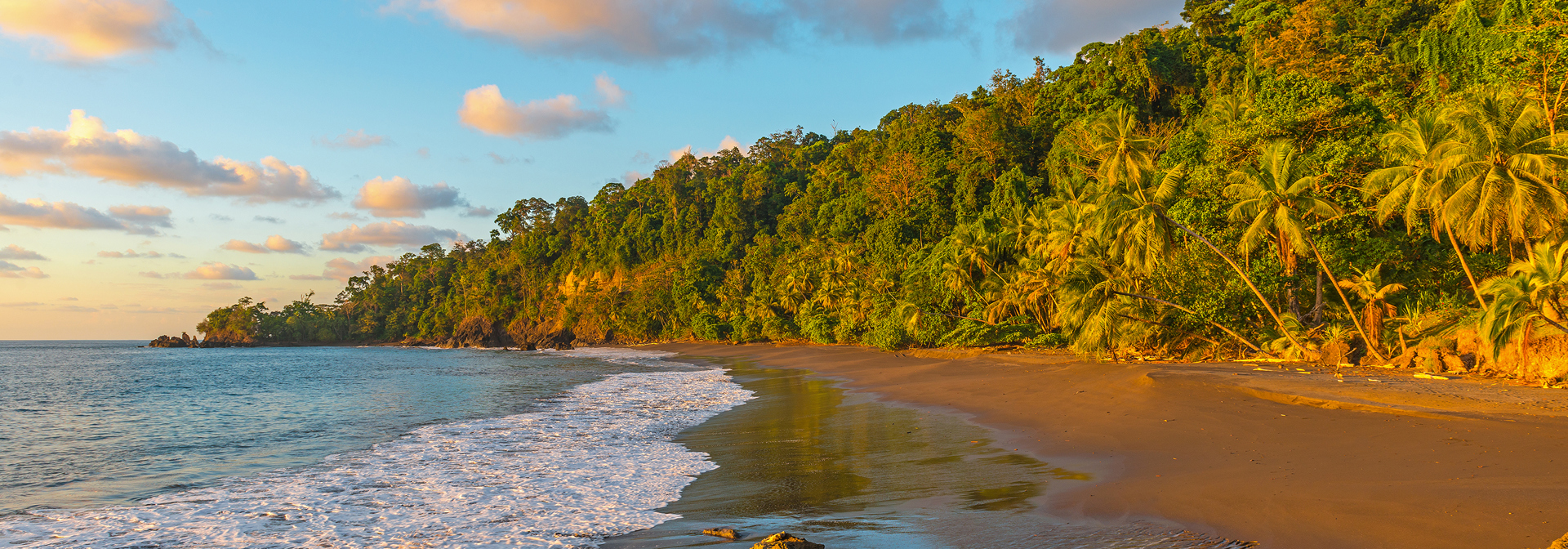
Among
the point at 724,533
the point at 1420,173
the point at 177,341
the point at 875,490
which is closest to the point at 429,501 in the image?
the point at 724,533

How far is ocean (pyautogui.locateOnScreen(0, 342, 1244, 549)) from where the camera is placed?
22.6 ft

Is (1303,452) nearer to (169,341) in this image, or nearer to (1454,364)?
(1454,364)

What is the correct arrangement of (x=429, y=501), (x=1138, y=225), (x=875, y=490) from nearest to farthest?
1. (x=875, y=490)
2. (x=429, y=501)
3. (x=1138, y=225)

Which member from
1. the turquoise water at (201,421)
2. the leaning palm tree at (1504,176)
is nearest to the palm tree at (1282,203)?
the leaning palm tree at (1504,176)

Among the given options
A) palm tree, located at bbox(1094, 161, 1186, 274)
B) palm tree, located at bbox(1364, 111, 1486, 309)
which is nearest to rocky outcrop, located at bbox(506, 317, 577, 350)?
palm tree, located at bbox(1094, 161, 1186, 274)

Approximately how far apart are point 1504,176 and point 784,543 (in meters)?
17.8

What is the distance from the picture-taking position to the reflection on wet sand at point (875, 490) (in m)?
6.22

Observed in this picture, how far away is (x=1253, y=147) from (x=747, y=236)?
55.7 metres

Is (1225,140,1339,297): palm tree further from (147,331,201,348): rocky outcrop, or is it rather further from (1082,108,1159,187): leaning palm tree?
(147,331,201,348): rocky outcrop

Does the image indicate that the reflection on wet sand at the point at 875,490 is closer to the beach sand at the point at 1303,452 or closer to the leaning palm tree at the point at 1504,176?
the beach sand at the point at 1303,452

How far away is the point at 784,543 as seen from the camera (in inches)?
221

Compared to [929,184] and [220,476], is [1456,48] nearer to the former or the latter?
[929,184]

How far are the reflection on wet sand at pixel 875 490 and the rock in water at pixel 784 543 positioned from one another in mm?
423

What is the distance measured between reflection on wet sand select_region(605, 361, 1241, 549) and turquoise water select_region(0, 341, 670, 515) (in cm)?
721
